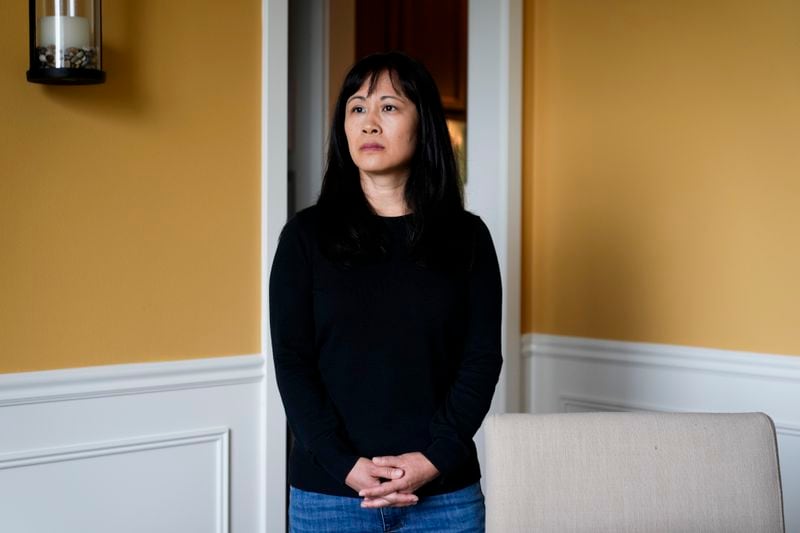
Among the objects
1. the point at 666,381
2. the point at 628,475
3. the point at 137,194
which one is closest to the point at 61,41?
the point at 137,194

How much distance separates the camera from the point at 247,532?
2.55m

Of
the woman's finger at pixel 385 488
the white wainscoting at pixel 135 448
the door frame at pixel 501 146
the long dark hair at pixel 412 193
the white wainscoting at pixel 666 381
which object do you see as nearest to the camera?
the woman's finger at pixel 385 488

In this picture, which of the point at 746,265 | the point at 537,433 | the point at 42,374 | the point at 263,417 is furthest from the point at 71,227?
the point at 746,265

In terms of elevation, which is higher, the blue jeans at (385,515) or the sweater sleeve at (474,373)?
the sweater sleeve at (474,373)

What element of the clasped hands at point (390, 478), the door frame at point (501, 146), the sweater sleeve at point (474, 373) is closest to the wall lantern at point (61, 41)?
the sweater sleeve at point (474, 373)

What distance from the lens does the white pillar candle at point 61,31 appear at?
2029 millimetres

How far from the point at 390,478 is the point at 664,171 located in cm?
162

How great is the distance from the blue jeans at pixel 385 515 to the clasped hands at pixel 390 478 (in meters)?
0.03

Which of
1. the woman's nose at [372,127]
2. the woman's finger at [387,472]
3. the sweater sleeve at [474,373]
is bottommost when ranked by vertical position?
the woman's finger at [387,472]

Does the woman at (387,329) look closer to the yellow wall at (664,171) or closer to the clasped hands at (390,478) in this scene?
the clasped hands at (390,478)

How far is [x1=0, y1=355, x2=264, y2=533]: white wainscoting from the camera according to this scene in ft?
7.03

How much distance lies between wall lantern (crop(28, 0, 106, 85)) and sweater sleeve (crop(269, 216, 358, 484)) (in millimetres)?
691

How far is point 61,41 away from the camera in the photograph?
2.03 metres

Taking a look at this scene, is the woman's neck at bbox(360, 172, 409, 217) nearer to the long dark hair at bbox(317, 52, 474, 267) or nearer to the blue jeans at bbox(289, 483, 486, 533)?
the long dark hair at bbox(317, 52, 474, 267)
